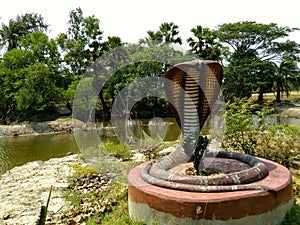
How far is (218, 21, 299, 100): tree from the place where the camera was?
2691 centimetres

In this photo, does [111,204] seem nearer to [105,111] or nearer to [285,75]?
[105,111]

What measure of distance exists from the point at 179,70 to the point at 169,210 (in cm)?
191

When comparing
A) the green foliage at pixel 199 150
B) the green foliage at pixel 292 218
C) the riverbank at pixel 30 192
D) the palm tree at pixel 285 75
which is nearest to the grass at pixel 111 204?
the green foliage at pixel 292 218

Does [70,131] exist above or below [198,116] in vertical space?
below

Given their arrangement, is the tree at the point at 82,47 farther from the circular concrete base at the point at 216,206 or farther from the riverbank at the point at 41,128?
the circular concrete base at the point at 216,206

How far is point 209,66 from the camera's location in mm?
3979

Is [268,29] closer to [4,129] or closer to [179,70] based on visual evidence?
[4,129]

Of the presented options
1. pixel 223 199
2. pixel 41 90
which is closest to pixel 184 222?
pixel 223 199

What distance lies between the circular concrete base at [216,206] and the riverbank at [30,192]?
5.33 ft

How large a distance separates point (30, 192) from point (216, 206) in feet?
14.1

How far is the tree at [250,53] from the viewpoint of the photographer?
2691 cm

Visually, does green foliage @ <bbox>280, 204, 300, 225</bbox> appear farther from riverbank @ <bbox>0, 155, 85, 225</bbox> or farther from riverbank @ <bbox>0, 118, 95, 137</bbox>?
riverbank @ <bbox>0, 118, 95, 137</bbox>

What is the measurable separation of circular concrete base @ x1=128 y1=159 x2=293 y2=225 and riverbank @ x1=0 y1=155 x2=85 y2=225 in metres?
1.63

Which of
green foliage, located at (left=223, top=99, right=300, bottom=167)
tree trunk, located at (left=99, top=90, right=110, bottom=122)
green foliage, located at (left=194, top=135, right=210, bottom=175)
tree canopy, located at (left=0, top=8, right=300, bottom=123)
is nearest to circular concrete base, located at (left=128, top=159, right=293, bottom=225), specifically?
green foliage, located at (left=194, top=135, right=210, bottom=175)
